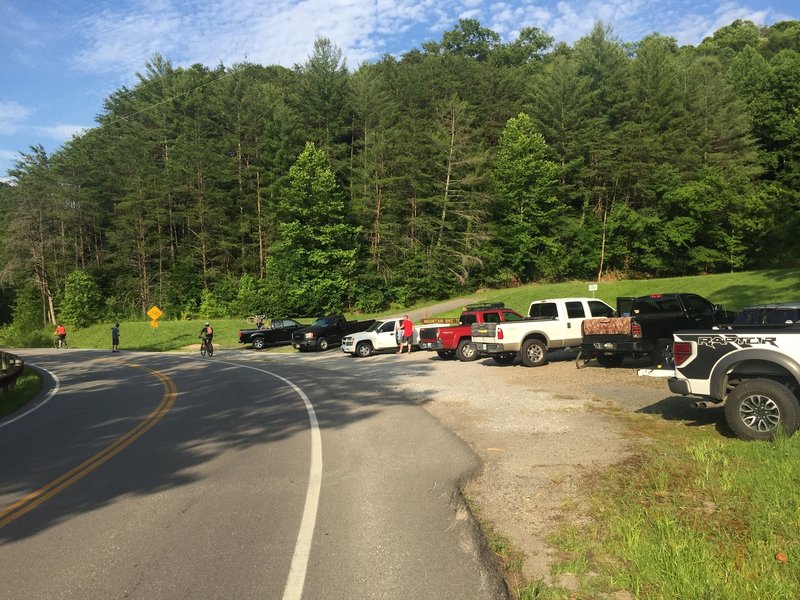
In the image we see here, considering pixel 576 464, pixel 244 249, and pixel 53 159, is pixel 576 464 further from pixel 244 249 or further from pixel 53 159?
pixel 53 159

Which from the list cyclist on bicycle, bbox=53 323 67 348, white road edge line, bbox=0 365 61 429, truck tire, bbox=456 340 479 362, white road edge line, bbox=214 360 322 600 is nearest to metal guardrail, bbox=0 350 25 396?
white road edge line, bbox=0 365 61 429

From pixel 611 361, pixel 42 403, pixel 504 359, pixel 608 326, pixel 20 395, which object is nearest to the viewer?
pixel 608 326

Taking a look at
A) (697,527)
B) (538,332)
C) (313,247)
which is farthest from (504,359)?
(313,247)

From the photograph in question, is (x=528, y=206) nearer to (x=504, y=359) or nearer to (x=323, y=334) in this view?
(x=323, y=334)

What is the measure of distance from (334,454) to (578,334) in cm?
1217

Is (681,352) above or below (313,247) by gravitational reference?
below

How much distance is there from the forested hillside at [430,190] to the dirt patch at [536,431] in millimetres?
35705

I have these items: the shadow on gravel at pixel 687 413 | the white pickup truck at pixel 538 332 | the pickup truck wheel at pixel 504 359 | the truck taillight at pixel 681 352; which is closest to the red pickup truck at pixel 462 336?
the pickup truck wheel at pixel 504 359

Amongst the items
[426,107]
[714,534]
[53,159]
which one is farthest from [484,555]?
[53,159]

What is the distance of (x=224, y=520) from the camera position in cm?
512

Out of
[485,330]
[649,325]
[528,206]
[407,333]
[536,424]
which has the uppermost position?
[528,206]

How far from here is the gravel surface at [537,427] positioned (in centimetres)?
512

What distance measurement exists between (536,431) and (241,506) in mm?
4883

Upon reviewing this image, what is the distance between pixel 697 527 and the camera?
4461mm
